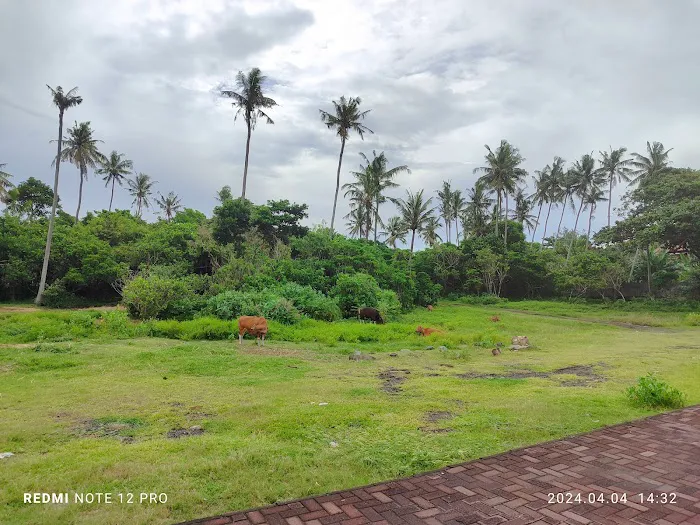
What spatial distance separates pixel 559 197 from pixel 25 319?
159 feet

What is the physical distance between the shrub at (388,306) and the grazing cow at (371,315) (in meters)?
0.34

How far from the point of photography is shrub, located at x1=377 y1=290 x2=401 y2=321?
21.8 m

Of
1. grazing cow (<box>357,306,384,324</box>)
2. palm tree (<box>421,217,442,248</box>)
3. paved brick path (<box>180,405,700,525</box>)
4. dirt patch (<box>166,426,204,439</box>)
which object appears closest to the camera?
paved brick path (<box>180,405,700,525</box>)

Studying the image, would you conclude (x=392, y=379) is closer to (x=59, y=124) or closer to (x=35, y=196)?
(x=59, y=124)

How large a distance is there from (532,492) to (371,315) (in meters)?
17.6

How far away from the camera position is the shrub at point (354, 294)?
72.0 feet

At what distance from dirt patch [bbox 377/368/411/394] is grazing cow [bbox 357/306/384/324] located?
36.8ft

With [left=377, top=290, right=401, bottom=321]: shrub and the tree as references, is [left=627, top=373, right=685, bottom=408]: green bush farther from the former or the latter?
the tree

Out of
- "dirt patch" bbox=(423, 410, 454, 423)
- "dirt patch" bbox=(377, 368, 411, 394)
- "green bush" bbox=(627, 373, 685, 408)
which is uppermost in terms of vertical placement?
"green bush" bbox=(627, 373, 685, 408)

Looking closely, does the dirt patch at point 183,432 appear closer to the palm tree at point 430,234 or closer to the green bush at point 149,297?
the green bush at point 149,297

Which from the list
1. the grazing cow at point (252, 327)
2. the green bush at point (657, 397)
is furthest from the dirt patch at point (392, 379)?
the grazing cow at point (252, 327)

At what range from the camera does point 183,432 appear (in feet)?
16.6

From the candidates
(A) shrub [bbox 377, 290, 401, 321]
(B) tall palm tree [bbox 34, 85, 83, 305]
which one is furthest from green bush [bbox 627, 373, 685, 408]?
(B) tall palm tree [bbox 34, 85, 83, 305]

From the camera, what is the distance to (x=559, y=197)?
49.0m
